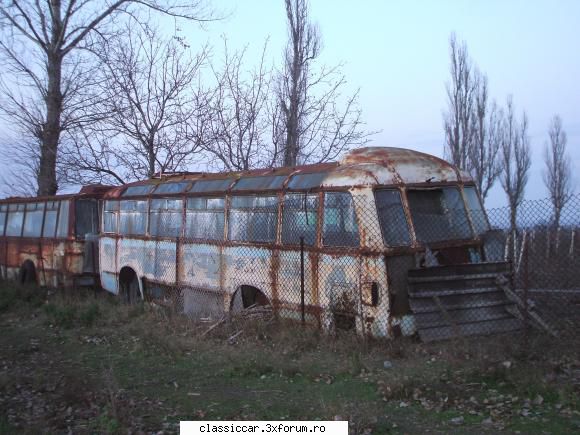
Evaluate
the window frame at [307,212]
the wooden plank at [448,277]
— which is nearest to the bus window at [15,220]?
the window frame at [307,212]

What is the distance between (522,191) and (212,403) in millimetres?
30525

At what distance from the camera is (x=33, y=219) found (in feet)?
51.5

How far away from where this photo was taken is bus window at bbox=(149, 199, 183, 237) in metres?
10.7

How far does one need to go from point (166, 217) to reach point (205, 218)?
136 cm

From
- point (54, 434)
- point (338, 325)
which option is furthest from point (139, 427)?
point (338, 325)

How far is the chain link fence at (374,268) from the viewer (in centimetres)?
725

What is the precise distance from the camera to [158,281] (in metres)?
11.1

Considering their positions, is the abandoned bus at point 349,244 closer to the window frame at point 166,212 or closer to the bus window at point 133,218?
the window frame at point 166,212

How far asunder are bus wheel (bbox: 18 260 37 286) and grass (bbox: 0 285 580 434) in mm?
7220

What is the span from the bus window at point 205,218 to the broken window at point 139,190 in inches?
67.5

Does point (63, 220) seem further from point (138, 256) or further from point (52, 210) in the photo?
point (138, 256)

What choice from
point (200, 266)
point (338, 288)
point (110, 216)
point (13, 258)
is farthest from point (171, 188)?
point (13, 258)

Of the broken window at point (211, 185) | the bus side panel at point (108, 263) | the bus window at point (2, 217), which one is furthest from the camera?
the bus window at point (2, 217)

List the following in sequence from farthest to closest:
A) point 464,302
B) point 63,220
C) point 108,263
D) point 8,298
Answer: point 63,220
point 8,298
point 108,263
point 464,302
